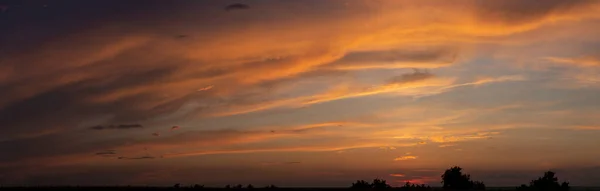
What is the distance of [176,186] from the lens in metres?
100

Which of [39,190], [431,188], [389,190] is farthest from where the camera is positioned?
[431,188]

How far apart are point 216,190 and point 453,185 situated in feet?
128

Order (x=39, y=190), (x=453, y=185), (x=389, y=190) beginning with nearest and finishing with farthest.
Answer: (x=39, y=190) → (x=389, y=190) → (x=453, y=185)

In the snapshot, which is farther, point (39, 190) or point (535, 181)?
point (535, 181)

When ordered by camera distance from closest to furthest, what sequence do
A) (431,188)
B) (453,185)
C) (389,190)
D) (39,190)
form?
(39,190), (389,190), (431,188), (453,185)

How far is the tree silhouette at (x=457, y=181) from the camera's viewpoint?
103000 millimetres

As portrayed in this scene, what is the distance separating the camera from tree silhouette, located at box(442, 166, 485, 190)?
103m

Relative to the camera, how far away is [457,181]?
340 feet

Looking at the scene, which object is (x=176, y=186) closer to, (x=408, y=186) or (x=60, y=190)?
(x=60, y=190)

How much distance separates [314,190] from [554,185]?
36.7m

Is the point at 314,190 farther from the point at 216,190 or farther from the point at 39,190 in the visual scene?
the point at 39,190

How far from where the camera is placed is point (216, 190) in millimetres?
88938

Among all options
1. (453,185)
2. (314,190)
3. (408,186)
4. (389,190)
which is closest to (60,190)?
(314,190)

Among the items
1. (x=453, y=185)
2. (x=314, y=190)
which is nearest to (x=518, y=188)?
(x=453, y=185)
